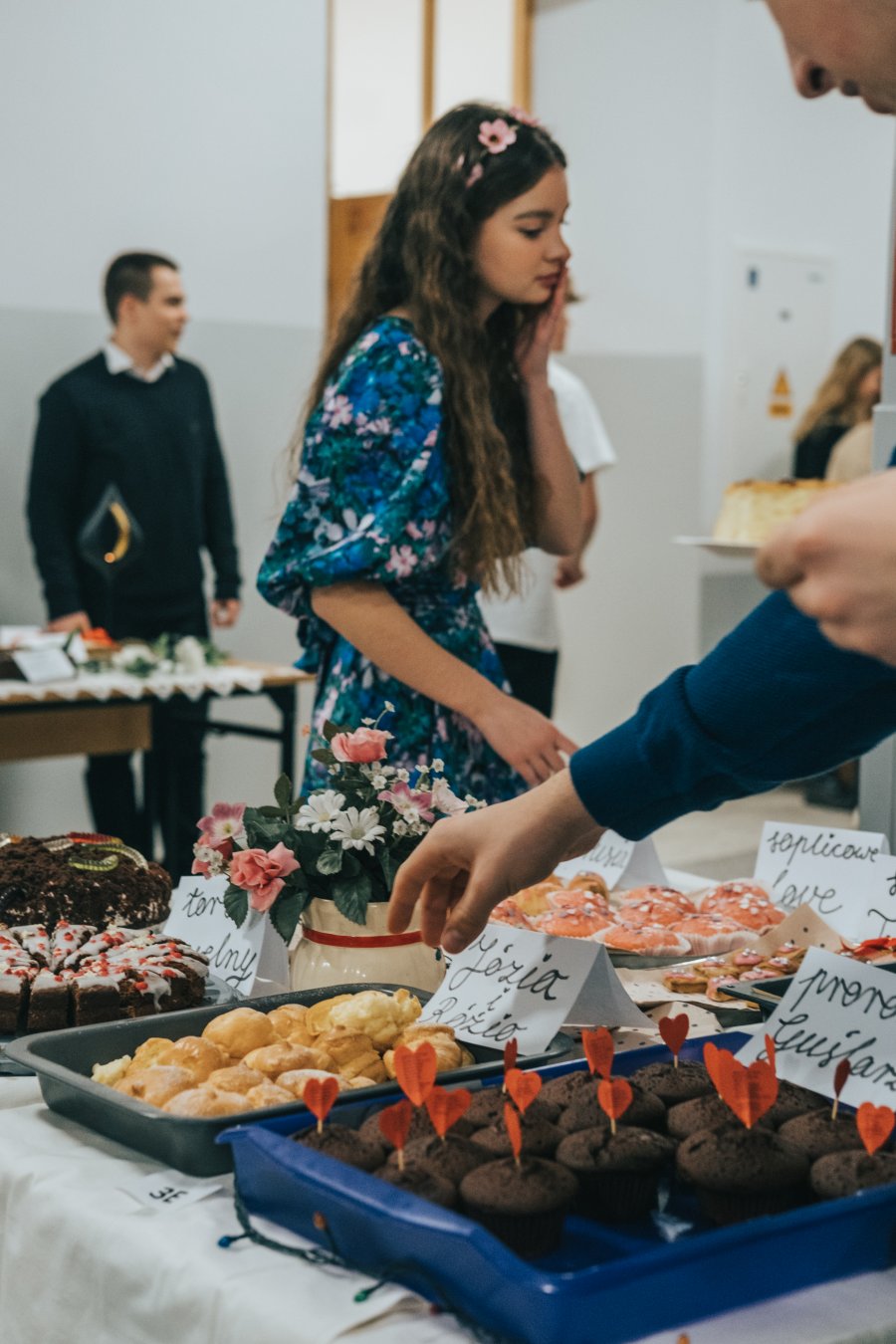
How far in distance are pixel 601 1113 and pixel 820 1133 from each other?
0.46ft

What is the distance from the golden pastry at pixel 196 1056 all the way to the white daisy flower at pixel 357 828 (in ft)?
0.96

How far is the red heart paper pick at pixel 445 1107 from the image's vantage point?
1.01m

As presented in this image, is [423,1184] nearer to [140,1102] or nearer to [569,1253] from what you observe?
[569,1253]

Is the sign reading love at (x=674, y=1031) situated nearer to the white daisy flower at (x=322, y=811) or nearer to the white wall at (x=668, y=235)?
the white daisy flower at (x=322, y=811)

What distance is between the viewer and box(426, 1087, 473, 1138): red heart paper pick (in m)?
1.01

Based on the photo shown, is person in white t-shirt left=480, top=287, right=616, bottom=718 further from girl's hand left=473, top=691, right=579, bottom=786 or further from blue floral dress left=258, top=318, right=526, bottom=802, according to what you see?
girl's hand left=473, top=691, right=579, bottom=786

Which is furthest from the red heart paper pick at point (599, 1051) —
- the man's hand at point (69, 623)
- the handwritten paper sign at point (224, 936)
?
the man's hand at point (69, 623)

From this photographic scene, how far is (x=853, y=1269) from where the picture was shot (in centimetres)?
95

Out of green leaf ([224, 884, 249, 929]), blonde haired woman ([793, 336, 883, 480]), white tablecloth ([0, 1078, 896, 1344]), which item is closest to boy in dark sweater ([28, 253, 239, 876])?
blonde haired woman ([793, 336, 883, 480])

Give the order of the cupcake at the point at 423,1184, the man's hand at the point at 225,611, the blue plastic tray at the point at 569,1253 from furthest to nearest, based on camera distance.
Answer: the man's hand at the point at 225,611 → the cupcake at the point at 423,1184 → the blue plastic tray at the point at 569,1253

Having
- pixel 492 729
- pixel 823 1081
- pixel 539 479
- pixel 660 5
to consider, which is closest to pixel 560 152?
pixel 539 479

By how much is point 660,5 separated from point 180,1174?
6.69 metres

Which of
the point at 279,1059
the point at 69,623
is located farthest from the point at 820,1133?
the point at 69,623

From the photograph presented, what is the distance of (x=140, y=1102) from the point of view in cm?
114
